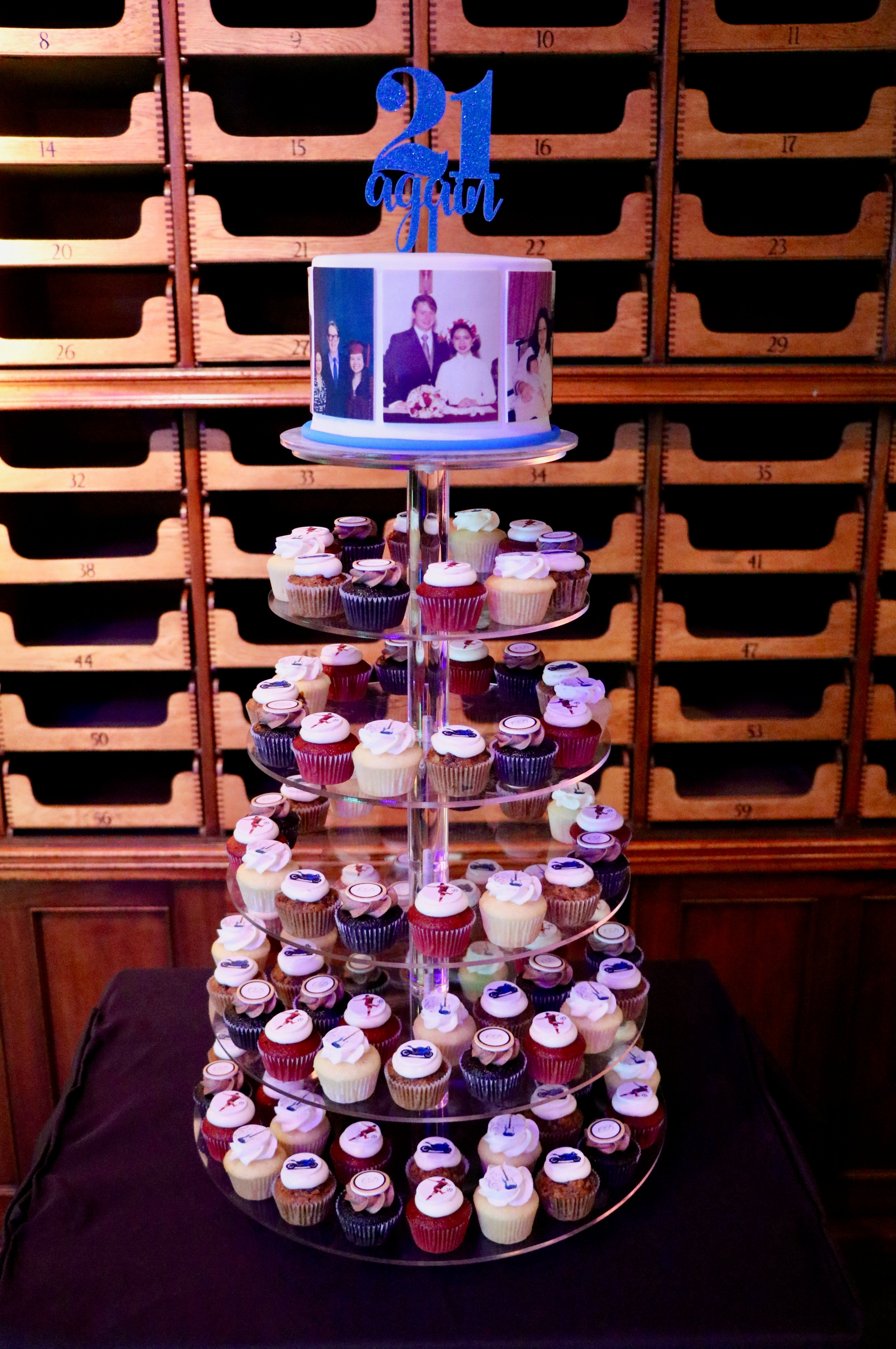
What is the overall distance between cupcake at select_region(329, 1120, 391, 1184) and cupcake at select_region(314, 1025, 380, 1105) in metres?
0.07

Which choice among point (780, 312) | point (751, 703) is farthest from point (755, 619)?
point (780, 312)

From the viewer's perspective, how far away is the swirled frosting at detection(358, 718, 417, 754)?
54.9 inches

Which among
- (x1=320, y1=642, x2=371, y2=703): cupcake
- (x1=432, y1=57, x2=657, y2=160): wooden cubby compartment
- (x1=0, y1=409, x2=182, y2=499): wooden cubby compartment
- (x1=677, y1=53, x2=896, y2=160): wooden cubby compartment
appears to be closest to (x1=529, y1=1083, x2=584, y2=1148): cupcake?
(x1=320, y1=642, x2=371, y2=703): cupcake

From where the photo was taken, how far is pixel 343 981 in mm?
1630

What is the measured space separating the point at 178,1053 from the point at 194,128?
4.98 ft

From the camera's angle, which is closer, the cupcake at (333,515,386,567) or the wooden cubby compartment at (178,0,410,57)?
the cupcake at (333,515,386,567)

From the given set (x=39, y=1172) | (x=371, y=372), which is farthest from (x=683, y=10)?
(x=39, y=1172)

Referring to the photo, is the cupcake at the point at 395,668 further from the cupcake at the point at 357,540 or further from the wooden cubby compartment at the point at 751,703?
the wooden cubby compartment at the point at 751,703

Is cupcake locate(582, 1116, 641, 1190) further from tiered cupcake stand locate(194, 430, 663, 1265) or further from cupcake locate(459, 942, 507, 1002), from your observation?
cupcake locate(459, 942, 507, 1002)

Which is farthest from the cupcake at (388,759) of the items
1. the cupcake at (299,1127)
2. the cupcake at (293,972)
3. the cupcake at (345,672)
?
the cupcake at (299,1127)

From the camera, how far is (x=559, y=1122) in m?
1.53

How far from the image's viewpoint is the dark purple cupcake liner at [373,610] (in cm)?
142

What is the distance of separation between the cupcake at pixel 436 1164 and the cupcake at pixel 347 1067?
9 cm

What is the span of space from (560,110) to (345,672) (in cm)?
134
